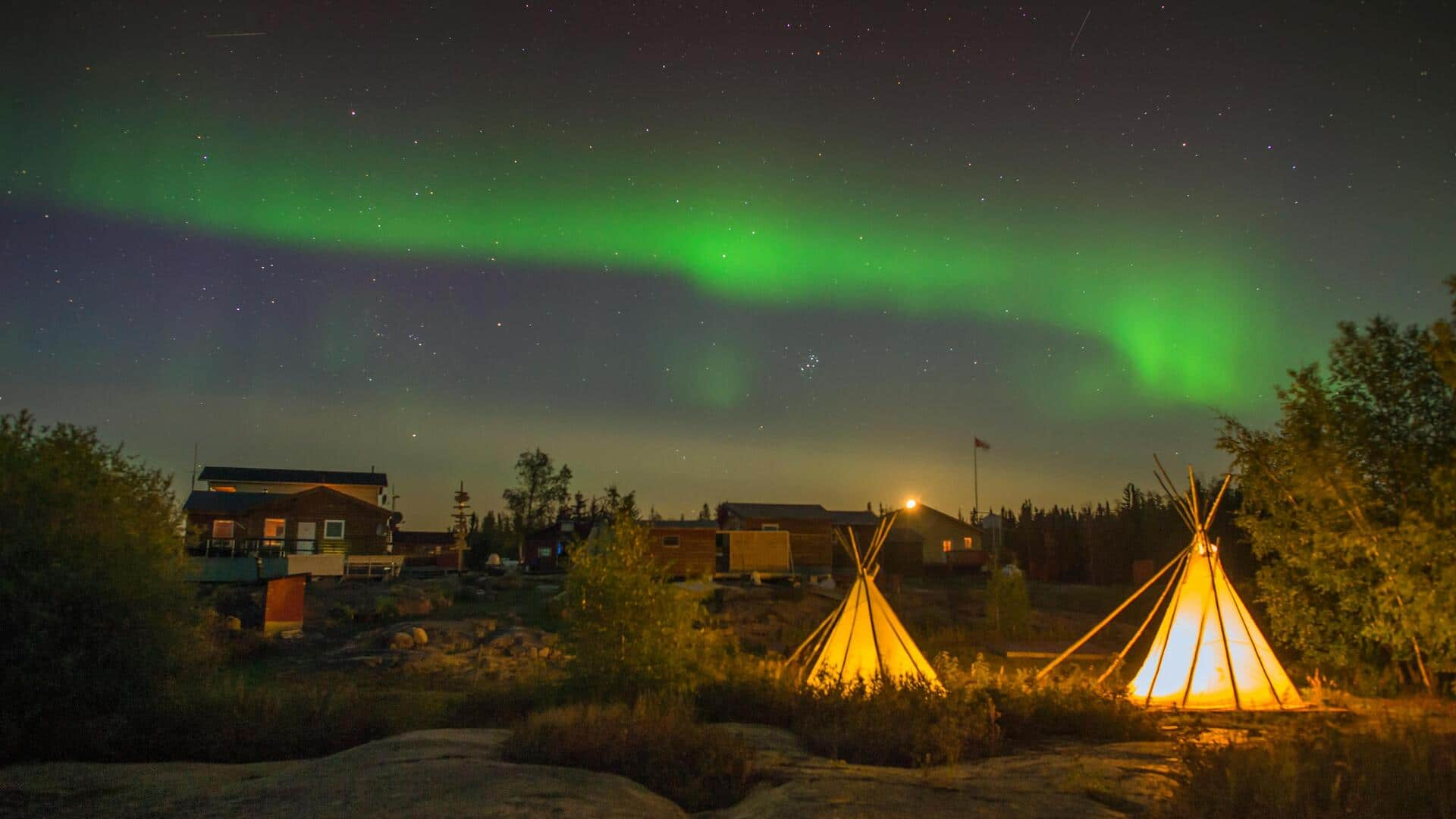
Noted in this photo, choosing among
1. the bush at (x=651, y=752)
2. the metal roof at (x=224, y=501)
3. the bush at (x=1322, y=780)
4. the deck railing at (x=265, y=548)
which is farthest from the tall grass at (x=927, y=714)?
the metal roof at (x=224, y=501)

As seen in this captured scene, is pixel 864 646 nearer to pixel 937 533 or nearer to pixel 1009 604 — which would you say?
pixel 1009 604

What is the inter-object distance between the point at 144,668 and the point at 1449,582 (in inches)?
633

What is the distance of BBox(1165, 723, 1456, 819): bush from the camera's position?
253 inches

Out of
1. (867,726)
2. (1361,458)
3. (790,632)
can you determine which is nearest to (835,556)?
(790,632)

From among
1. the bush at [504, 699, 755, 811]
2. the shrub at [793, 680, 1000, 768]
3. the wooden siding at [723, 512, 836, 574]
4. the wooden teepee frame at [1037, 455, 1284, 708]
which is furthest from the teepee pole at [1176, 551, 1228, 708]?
the wooden siding at [723, 512, 836, 574]

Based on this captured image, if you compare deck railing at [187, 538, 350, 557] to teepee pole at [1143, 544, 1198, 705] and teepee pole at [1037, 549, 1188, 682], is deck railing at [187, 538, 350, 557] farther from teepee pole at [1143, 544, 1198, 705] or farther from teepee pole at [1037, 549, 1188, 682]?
teepee pole at [1143, 544, 1198, 705]

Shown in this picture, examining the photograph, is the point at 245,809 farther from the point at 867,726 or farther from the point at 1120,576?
the point at 1120,576

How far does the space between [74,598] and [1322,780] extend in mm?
12139

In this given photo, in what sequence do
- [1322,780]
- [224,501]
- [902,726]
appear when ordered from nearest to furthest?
[1322,780], [902,726], [224,501]

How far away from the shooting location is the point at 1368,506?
1400 cm

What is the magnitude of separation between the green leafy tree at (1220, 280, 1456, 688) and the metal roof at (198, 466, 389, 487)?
47.2 metres

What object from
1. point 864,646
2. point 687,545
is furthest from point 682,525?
point 864,646

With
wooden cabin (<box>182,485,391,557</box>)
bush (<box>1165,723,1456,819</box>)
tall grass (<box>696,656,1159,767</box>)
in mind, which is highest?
wooden cabin (<box>182,485,391,557</box>)

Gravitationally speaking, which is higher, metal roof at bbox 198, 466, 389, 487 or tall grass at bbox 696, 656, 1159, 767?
metal roof at bbox 198, 466, 389, 487
